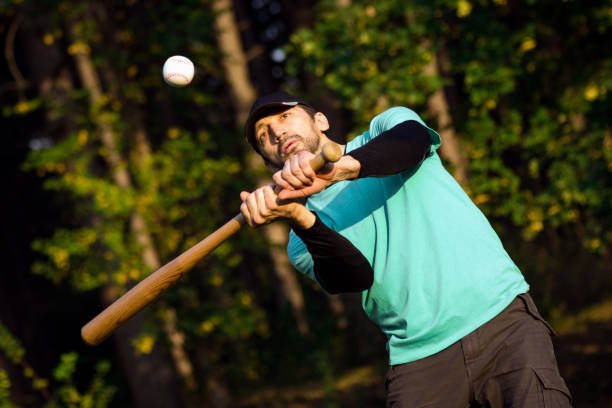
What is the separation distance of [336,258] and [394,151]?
49 centimetres

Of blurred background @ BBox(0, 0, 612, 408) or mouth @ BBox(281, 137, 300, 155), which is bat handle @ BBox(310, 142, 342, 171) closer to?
mouth @ BBox(281, 137, 300, 155)

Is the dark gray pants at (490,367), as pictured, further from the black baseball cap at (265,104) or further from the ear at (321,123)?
the black baseball cap at (265,104)

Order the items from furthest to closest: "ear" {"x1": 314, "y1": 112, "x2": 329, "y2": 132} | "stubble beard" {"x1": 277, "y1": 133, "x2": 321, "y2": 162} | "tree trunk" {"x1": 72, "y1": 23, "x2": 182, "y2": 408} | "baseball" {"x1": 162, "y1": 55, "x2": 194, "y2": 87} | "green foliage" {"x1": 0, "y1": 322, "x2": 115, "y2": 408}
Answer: "tree trunk" {"x1": 72, "y1": 23, "x2": 182, "y2": 408} → "green foliage" {"x1": 0, "y1": 322, "x2": 115, "y2": 408} → "baseball" {"x1": 162, "y1": 55, "x2": 194, "y2": 87} → "ear" {"x1": 314, "y1": 112, "x2": 329, "y2": 132} → "stubble beard" {"x1": 277, "y1": 133, "x2": 321, "y2": 162}

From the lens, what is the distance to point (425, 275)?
286 centimetres

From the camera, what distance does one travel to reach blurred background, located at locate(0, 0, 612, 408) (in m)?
7.36

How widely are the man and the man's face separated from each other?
0.36m

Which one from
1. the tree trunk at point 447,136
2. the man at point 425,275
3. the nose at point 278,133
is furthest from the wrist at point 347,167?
the tree trunk at point 447,136

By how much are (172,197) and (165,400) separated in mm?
2999

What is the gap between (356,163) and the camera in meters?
2.64

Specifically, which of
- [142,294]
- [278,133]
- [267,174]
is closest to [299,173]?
[278,133]

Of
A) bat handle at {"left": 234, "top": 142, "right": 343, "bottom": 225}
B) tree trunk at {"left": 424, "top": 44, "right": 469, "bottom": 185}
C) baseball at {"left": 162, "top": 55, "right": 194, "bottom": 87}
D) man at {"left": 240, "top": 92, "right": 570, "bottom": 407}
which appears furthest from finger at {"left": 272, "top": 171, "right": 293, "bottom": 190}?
tree trunk at {"left": 424, "top": 44, "right": 469, "bottom": 185}

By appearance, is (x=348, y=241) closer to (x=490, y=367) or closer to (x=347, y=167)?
(x=347, y=167)

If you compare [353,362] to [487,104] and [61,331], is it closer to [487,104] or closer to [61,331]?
[487,104]

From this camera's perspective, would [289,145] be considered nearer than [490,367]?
No
